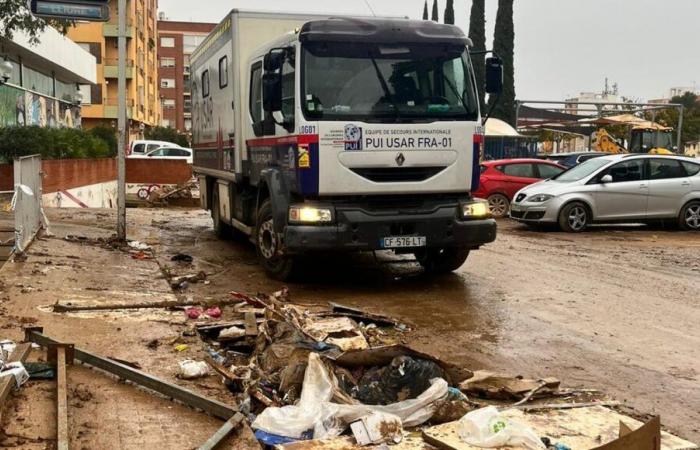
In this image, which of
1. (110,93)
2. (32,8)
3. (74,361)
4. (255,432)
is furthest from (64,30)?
(110,93)

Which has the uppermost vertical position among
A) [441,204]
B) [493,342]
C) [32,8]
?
[32,8]

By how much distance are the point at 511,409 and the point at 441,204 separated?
4246mm

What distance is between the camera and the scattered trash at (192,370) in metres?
5.34

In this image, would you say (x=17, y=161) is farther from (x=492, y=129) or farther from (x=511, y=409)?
(x=492, y=129)

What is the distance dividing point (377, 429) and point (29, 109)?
2455 centimetres

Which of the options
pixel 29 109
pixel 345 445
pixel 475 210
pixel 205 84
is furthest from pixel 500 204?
pixel 29 109

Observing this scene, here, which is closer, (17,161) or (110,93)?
(17,161)

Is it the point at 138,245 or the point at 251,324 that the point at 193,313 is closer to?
the point at 251,324

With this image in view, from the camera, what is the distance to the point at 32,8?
10531 millimetres

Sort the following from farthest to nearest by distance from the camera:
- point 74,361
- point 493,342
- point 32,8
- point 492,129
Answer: point 492,129 < point 32,8 < point 493,342 < point 74,361

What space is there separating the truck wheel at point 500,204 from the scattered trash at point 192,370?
14.3 metres

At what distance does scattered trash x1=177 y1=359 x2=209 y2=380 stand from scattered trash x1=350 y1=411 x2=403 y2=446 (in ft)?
4.69

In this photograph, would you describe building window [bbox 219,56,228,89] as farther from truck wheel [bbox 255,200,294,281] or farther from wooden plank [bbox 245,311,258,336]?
wooden plank [bbox 245,311,258,336]

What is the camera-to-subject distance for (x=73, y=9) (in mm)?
10758
